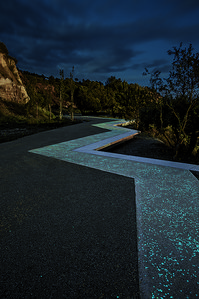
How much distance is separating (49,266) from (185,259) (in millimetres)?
1350

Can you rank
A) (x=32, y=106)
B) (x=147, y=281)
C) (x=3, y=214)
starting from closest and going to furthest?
(x=147, y=281) → (x=3, y=214) → (x=32, y=106)

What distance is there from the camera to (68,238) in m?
2.03

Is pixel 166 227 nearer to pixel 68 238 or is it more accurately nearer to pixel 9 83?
pixel 68 238

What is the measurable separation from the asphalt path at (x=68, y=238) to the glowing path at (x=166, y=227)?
13cm

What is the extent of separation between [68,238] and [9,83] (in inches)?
1028

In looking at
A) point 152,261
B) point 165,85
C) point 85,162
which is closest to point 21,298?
point 152,261

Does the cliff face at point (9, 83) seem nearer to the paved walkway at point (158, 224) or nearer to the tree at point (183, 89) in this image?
the tree at point (183, 89)

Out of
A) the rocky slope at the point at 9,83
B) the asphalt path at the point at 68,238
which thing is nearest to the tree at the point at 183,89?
the asphalt path at the point at 68,238

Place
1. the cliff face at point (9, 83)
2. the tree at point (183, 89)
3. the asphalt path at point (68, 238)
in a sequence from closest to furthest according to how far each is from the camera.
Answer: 1. the asphalt path at point (68, 238)
2. the tree at point (183, 89)
3. the cliff face at point (9, 83)

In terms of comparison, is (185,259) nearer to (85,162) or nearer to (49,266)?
(49,266)

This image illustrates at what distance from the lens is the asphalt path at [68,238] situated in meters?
1.48

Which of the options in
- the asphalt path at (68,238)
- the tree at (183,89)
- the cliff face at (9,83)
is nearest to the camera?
the asphalt path at (68,238)

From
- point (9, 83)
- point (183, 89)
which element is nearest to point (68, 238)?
point (183, 89)

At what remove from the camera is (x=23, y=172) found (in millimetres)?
4188
